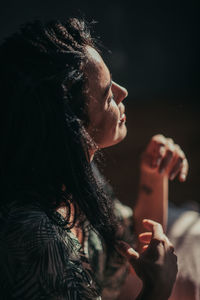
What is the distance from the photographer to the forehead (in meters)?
1.12

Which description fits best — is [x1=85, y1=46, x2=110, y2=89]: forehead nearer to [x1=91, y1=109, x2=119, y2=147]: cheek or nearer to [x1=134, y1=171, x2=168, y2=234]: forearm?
[x1=91, y1=109, x2=119, y2=147]: cheek

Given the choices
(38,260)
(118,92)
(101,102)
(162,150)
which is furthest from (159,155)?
(38,260)

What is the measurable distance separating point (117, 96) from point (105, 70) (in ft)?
0.50

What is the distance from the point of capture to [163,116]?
477cm

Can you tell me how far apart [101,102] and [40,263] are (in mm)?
556

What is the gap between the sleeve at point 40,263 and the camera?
0.92 meters

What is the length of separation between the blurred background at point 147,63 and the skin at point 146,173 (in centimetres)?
168

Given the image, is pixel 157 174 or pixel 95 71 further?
pixel 157 174

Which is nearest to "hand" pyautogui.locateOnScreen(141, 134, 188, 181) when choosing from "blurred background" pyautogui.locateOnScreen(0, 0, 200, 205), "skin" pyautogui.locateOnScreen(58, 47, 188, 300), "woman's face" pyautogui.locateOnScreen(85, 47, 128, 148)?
A: "skin" pyautogui.locateOnScreen(58, 47, 188, 300)

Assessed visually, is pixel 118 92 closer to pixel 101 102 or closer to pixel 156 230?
pixel 101 102

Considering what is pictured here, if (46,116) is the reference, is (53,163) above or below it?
below

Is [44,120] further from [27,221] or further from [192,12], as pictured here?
[192,12]

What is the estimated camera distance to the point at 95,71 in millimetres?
1133

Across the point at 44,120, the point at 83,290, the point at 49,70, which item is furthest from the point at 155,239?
the point at 49,70
